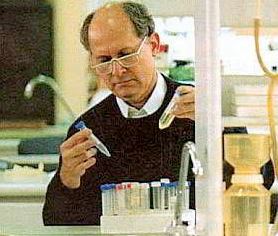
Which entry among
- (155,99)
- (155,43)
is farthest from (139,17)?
(155,99)

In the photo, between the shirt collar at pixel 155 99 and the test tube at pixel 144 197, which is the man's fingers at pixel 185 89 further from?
the test tube at pixel 144 197

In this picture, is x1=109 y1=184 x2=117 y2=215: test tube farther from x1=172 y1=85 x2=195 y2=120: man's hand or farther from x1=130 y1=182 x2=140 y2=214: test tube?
x1=172 y1=85 x2=195 y2=120: man's hand

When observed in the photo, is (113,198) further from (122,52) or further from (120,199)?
(122,52)

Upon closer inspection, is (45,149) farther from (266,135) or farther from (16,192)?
(266,135)

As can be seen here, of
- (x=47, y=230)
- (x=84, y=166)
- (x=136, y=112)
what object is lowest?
(x=47, y=230)

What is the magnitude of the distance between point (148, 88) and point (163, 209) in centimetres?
25

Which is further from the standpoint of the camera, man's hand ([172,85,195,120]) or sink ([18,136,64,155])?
sink ([18,136,64,155])

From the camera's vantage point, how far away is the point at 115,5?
3.93 feet

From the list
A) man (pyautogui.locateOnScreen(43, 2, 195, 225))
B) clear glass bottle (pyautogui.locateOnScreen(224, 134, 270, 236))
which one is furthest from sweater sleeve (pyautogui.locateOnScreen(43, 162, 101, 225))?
clear glass bottle (pyautogui.locateOnScreen(224, 134, 270, 236))

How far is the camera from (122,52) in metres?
1.20

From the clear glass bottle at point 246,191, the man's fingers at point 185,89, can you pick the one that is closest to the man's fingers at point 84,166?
the man's fingers at point 185,89

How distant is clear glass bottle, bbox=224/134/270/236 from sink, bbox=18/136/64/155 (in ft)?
1.42

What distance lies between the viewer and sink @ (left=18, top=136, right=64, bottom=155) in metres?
1.28

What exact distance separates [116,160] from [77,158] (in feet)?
0.27
